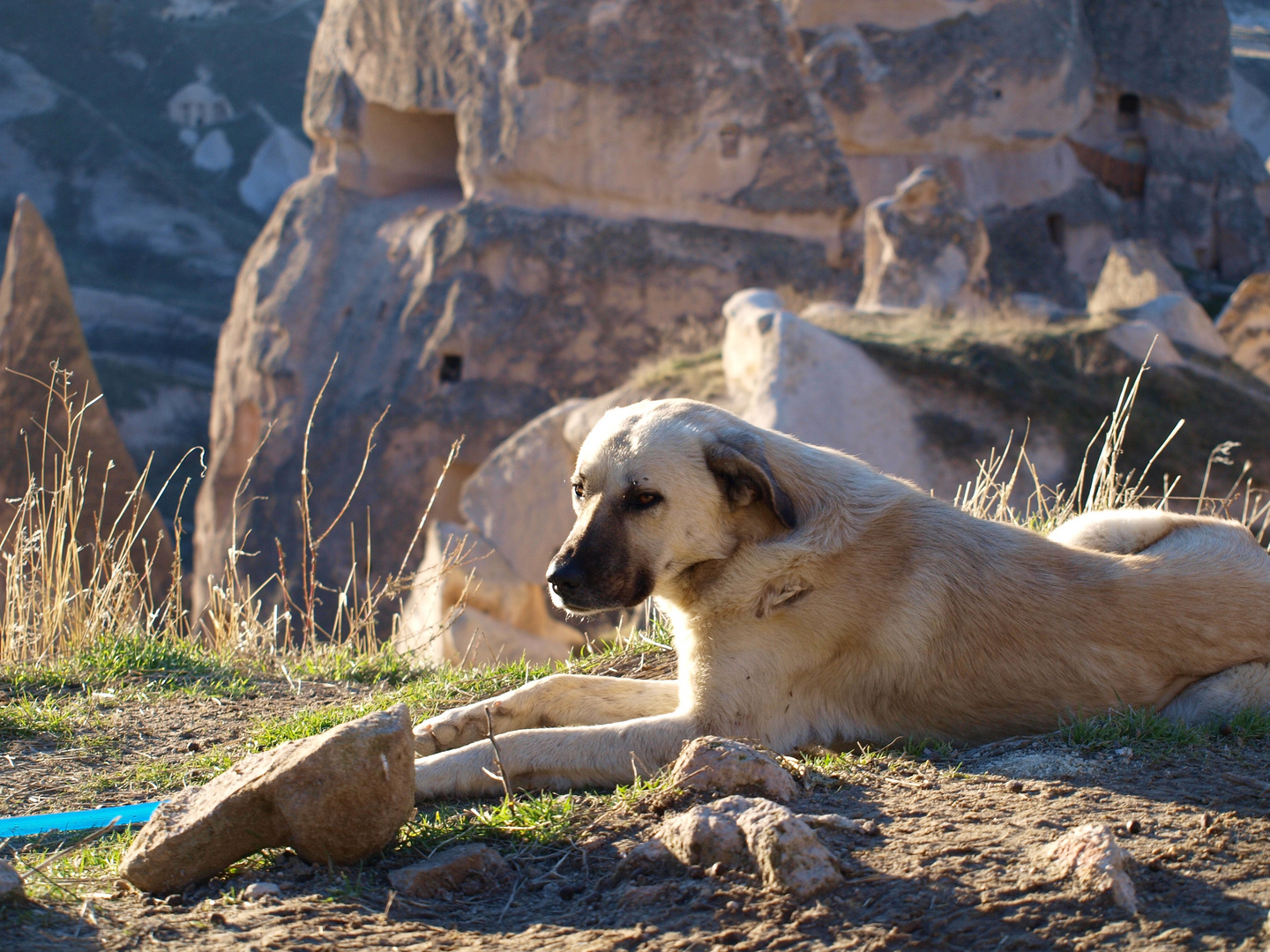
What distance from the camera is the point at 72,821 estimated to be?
8.59ft

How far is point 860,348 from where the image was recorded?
37.1 feet

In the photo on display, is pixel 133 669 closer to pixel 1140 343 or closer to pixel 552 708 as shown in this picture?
pixel 552 708

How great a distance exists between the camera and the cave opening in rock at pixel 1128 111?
1062 inches

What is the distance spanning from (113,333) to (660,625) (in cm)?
3222

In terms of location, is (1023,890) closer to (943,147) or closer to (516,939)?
(516,939)

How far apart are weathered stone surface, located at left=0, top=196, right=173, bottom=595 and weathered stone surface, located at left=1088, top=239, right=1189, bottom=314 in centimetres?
1194

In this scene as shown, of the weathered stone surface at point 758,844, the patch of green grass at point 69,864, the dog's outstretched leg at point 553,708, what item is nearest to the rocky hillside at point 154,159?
the dog's outstretched leg at point 553,708

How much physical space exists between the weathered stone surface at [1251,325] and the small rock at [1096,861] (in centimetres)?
1558

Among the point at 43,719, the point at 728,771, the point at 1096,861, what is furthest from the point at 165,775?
the point at 1096,861

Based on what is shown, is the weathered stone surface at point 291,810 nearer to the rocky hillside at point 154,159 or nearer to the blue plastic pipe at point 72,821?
the blue plastic pipe at point 72,821

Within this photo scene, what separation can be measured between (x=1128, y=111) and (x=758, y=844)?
29.4 m

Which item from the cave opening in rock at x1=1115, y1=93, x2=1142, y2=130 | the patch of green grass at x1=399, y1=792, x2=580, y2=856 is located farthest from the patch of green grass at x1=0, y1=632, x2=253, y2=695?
the cave opening in rock at x1=1115, y1=93, x2=1142, y2=130

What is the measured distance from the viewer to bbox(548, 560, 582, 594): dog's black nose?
9.48 feet

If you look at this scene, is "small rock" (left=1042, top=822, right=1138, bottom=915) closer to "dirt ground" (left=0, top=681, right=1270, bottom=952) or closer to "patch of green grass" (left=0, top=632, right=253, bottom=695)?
"dirt ground" (left=0, top=681, right=1270, bottom=952)
